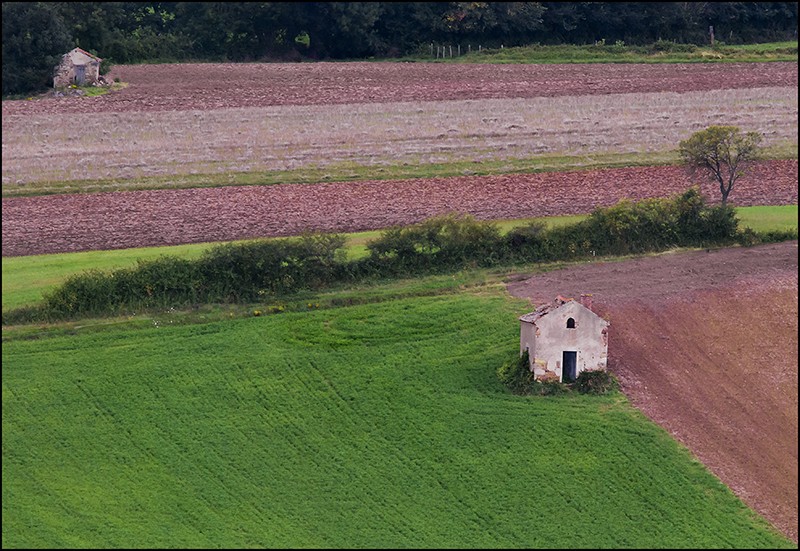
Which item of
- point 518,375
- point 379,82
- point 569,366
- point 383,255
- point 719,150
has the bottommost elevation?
point 518,375

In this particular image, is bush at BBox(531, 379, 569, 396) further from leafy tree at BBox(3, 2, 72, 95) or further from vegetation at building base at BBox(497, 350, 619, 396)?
leafy tree at BBox(3, 2, 72, 95)

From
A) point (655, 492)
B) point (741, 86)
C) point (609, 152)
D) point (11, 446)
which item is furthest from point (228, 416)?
point (741, 86)

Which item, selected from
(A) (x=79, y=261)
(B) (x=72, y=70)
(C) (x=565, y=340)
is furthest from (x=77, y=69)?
(C) (x=565, y=340)

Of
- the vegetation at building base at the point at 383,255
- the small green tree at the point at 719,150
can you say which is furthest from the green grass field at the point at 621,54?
the vegetation at building base at the point at 383,255

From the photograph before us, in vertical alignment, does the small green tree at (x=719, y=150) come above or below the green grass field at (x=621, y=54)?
below

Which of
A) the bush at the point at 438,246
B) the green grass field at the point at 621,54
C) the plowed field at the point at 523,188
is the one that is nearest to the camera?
the plowed field at the point at 523,188

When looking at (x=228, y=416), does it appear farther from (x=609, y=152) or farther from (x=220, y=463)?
(x=609, y=152)

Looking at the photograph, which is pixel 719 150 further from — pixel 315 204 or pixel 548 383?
pixel 548 383

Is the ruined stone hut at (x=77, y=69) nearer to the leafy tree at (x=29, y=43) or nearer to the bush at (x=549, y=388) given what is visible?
the leafy tree at (x=29, y=43)
